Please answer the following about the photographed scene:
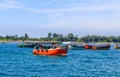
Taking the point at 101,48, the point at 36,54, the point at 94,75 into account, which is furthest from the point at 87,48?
the point at 94,75

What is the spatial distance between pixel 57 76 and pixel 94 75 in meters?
4.88

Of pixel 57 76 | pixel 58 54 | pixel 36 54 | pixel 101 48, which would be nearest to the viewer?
pixel 57 76

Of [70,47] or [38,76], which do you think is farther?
[70,47]

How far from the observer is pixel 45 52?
97438 mm

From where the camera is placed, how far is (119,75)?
46.8 m

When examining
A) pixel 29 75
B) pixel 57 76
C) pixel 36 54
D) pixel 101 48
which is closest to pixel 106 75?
pixel 57 76

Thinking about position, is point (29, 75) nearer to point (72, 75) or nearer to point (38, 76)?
point (38, 76)

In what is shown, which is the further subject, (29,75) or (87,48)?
(87,48)

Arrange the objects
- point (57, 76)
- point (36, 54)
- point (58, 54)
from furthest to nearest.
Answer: point (36, 54) → point (58, 54) → point (57, 76)

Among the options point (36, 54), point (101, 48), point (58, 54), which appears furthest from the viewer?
point (101, 48)

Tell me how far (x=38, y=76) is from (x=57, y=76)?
92.0 inches

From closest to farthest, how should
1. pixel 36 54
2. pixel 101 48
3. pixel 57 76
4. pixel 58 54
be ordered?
pixel 57 76, pixel 58 54, pixel 36 54, pixel 101 48

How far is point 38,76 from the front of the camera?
46250 millimetres

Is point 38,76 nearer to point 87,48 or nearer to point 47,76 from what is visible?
point 47,76
